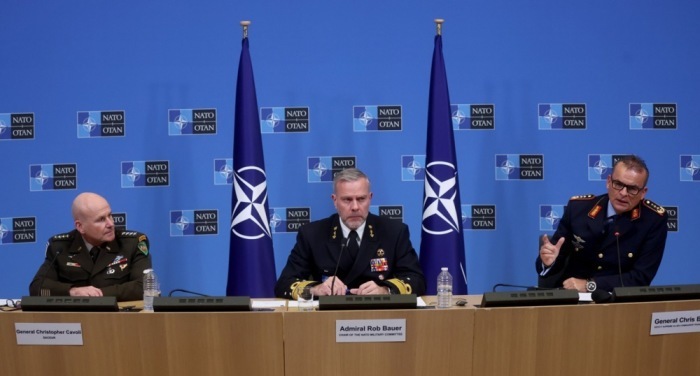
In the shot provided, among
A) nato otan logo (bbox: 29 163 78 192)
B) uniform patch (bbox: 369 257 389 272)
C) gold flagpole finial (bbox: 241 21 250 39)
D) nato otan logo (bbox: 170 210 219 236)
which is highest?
gold flagpole finial (bbox: 241 21 250 39)

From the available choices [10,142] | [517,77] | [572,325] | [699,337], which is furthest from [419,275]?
[10,142]

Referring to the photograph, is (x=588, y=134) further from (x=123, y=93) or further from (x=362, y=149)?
(x=123, y=93)

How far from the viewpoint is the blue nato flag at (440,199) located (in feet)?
13.2

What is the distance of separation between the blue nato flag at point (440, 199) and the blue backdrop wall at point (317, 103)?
0.47 m

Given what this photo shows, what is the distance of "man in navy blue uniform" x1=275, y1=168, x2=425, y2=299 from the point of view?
319 cm

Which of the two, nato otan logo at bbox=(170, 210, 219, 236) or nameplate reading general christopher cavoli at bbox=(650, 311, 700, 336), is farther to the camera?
nato otan logo at bbox=(170, 210, 219, 236)

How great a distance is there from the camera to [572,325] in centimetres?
237

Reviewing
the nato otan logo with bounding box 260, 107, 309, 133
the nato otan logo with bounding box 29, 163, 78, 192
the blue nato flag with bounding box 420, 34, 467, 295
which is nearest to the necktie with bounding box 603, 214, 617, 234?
the blue nato flag with bounding box 420, 34, 467, 295

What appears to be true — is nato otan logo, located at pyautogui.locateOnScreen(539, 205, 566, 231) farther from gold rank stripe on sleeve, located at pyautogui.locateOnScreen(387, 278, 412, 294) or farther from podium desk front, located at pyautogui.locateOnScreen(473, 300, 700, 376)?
podium desk front, located at pyautogui.locateOnScreen(473, 300, 700, 376)

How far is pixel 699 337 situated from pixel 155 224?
11.4ft

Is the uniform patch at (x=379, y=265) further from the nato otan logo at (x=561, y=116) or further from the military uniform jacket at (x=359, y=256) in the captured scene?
the nato otan logo at (x=561, y=116)

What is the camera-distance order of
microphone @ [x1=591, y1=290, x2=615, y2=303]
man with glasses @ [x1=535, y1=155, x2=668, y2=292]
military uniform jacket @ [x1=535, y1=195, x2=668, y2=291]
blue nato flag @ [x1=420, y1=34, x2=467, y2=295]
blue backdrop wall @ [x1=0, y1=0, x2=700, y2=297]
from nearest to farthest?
microphone @ [x1=591, y1=290, x2=615, y2=303], man with glasses @ [x1=535, y1=155, x2=668, y2=292], military uniform jacket @ [x1=535, y1=195, x2=668, y2=291], blue nato flag @ [x1=420, y1=34, x2=467, y2=295], blue backdrop wall @ [x1=0, y1=0, x2=700, y2=297]

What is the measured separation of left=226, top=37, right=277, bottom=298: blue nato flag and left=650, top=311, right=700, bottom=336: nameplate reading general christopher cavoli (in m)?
2.34

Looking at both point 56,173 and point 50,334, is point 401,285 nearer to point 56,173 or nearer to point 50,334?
point 50,334
